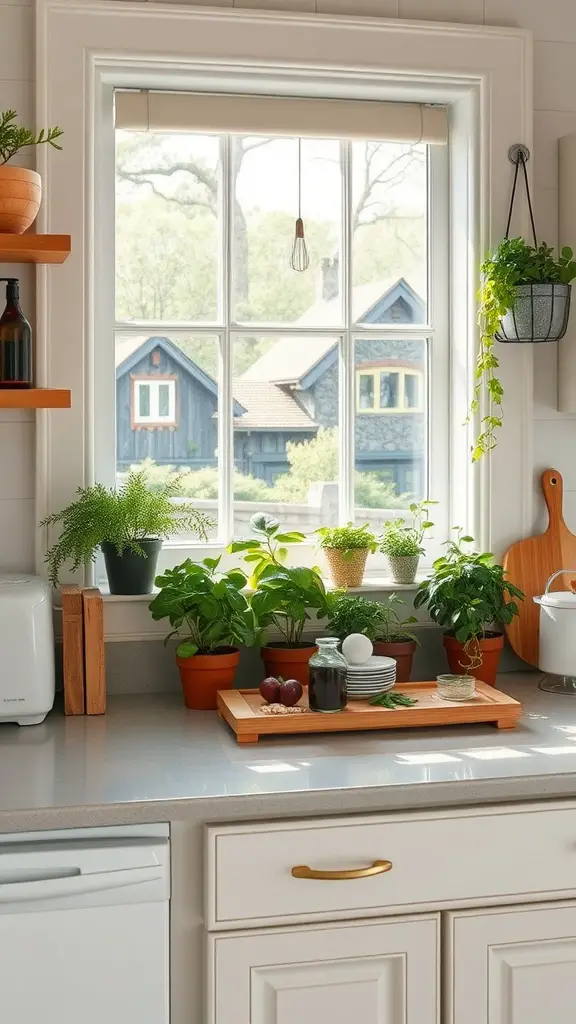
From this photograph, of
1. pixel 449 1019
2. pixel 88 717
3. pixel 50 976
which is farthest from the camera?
pixel 88 717

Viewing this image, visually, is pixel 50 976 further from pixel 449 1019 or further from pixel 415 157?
pixel 415 157

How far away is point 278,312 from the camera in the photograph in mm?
2557

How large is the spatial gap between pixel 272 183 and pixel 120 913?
5.35 ft

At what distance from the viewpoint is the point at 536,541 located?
2.54 meters

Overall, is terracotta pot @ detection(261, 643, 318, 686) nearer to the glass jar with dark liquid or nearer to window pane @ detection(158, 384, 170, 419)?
the glass jar with dark liquid

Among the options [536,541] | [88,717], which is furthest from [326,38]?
[88,717]

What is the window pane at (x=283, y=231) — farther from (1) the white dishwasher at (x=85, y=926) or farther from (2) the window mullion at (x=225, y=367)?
(1) the white dishwasher at (x=85, y=926)

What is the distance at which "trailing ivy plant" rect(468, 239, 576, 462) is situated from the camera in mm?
2379

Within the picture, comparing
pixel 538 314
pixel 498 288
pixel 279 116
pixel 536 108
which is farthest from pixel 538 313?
pixel 279 116

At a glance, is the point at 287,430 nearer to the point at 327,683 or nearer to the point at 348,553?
the point at 348,553

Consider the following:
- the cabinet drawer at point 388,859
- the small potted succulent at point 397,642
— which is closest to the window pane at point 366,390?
the small potted succulent at point 397,642

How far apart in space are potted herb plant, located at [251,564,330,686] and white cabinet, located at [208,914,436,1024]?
0.65 metres

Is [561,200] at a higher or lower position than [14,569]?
higher

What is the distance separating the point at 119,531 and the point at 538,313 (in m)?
1.00
